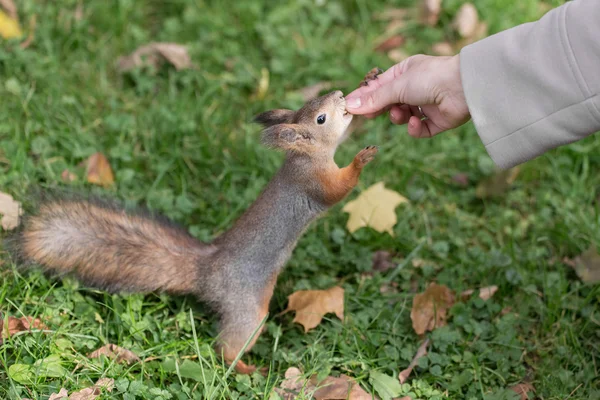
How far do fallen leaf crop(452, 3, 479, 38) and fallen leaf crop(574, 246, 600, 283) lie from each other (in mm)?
1249

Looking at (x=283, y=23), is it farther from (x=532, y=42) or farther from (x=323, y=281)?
(x=532, y=42)

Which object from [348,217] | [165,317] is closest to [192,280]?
[165,317]

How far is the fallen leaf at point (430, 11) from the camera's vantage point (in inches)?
126

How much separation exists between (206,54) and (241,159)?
0.65m

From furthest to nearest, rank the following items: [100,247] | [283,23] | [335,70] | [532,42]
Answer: [283,23], [335,70], [100,247], [532,42]

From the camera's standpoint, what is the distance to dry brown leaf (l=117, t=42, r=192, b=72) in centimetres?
288

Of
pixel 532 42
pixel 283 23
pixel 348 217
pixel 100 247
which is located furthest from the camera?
pixel 283 23

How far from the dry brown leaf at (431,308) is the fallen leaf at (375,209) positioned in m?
0.31

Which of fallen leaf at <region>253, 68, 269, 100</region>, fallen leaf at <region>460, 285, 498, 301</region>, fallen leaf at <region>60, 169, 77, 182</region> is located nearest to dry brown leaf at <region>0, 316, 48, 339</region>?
fallen leaf at <region>60, 169, 77, 182</region>

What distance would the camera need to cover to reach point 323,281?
88.1 inches

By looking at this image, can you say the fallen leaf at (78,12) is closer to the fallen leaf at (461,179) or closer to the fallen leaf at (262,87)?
the fallen leaf at (262,87)

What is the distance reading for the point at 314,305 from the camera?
2090 mm

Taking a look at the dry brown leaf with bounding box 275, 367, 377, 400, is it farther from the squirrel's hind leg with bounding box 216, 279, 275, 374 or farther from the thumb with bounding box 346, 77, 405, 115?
the thumb with bounding box 346, 77, 405, 115

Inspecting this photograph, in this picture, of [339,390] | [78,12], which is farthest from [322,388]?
[78,12]
